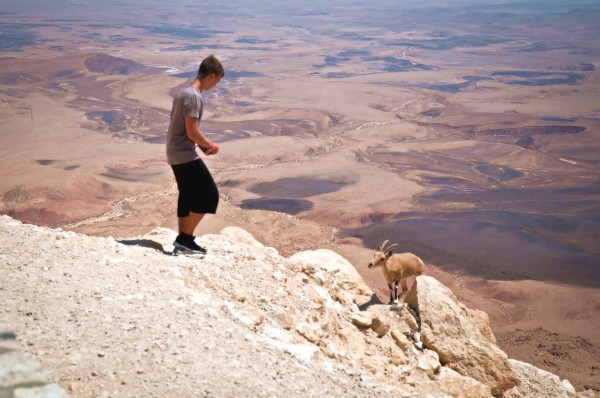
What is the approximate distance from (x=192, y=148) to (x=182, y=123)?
249 millimetres

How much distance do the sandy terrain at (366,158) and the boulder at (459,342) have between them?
4.55 m

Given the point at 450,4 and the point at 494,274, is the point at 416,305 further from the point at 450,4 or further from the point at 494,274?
the point at 450,4

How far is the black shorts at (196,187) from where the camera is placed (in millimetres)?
5047

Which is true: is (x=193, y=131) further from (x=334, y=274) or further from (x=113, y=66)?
(x=113, y=66)

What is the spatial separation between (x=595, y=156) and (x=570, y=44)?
65.4m

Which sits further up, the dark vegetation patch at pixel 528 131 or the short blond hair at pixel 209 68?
the short blond hair at pixel 209 68

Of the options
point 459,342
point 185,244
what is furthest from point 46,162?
point 459,342

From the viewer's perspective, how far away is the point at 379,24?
124 m

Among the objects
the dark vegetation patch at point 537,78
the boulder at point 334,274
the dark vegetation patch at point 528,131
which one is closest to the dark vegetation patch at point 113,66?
the dark vegetation patch at point 528,131

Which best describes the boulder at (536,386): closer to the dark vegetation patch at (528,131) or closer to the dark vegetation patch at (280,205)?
Answer: the dark vegetation patch at (280,205)

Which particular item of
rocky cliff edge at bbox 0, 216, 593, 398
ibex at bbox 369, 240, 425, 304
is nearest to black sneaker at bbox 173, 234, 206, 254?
rocky cliff edge at bbox 0, 216, 593, 398

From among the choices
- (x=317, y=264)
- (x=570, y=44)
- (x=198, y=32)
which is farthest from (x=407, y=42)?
(x=317, y=264)

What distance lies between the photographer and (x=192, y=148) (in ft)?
16.4

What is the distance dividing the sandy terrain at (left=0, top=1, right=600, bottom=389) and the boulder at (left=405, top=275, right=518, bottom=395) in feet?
14.9
